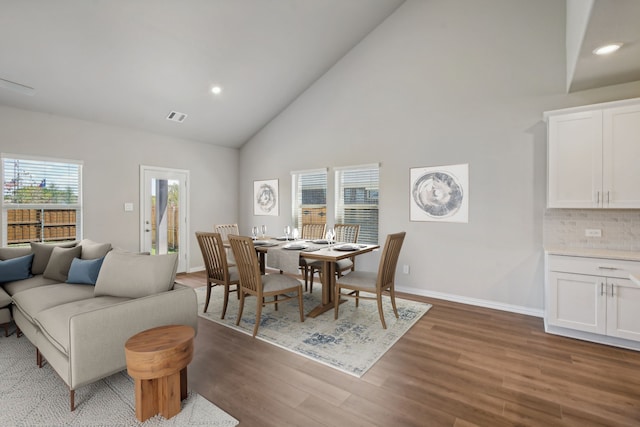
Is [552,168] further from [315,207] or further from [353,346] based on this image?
[315,207]

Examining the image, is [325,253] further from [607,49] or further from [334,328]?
[607,49]

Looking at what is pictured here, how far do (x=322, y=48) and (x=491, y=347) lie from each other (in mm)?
4589

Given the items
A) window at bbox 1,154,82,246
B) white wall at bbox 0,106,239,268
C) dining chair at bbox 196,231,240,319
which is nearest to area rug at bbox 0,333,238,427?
dining chair at bbox 196,231,240,319

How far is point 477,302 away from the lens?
12.8ft

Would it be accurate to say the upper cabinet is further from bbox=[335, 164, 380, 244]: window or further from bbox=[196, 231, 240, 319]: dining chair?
bbox=[196, 231, 240, 319]: dining chair

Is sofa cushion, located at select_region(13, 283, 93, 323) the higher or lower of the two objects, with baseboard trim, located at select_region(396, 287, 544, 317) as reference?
higher

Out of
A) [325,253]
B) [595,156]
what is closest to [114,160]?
[325,253]

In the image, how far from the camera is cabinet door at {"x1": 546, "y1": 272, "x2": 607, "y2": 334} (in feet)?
9.10

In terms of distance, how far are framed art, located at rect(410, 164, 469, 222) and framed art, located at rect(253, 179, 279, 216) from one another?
2845mm

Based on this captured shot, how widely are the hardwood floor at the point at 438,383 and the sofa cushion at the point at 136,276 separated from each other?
2.41 ft

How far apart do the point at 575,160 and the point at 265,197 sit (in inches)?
196

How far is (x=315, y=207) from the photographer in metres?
5.58

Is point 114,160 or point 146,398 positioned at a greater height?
point 114,160

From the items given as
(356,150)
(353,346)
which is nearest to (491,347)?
(353,346)
